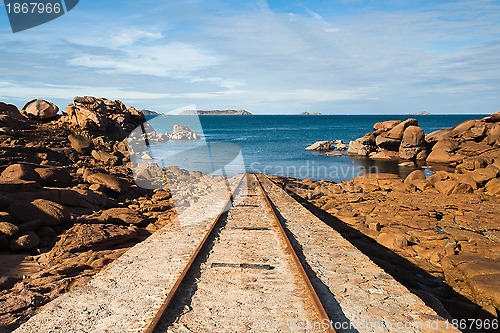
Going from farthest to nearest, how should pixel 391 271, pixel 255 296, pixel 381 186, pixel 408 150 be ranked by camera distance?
pixel 408 150, pixel 381 186, pixel 391 271, pixel 255 296

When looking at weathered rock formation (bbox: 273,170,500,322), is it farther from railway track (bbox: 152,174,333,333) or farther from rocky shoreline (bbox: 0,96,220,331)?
rocky shoreline (bbox: 0,96,220,331)

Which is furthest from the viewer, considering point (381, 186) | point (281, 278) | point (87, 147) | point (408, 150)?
point (408, 150)

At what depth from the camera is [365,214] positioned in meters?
12.6

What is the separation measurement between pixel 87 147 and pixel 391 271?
65.9ft

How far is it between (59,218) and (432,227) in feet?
37.8

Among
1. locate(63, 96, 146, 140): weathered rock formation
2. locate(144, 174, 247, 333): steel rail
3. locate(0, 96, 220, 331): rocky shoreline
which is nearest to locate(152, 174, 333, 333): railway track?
locate(144, 174, 247, 333): steel rail

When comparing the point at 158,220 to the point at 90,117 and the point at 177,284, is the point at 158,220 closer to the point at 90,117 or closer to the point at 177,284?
the point at 177,284

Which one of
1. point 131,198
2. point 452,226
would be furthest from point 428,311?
point 131,198

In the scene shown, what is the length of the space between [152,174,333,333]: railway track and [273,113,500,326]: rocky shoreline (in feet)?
8.82

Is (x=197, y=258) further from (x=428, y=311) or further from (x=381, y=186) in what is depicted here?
(x=381, y=186)

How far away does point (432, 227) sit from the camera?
10.8m

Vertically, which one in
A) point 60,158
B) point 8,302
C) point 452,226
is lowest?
point 452,226

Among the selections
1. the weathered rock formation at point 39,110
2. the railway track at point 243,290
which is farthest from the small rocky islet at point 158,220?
the weathered rock formation at point 39,110

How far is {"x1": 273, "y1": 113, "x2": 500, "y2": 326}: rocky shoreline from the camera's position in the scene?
22.1 feet
